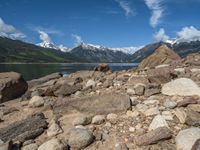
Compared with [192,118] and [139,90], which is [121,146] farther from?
[139,90]

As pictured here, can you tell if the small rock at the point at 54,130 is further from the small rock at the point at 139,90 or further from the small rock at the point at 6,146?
the small rock at the point at 139,90

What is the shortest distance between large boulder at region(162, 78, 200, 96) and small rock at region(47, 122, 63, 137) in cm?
425

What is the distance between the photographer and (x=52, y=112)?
12.0 m

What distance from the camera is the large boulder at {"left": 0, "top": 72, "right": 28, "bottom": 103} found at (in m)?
19.0

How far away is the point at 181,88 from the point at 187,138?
12.2 feet

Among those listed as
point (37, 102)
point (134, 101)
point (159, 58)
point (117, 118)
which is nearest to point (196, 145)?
point (117, 118)

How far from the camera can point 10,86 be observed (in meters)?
19.8

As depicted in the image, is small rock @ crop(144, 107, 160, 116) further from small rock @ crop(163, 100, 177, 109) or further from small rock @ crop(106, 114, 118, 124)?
small rock @ crop(106, 114, 118, 124)

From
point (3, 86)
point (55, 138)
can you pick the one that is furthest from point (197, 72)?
point (3, 86)

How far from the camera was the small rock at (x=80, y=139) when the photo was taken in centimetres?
902

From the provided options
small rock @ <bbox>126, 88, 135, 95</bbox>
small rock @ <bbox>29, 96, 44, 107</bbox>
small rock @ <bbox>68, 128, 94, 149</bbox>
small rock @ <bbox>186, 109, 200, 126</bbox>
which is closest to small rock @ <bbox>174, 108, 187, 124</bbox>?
small rock @ <bbox>186, 109, 200, 126</bbox>

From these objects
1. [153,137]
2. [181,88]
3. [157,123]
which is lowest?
[153,137]

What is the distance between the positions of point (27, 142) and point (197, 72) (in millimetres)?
8016

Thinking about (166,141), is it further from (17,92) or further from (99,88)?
(17,92)
